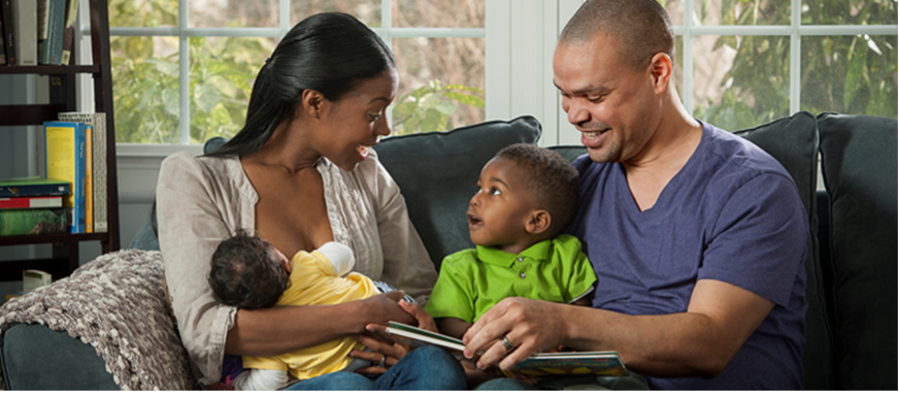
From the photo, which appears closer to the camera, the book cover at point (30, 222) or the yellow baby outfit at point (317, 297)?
the yellow baby outfit at point (317, 297)

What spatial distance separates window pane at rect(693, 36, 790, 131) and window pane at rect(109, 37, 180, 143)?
2081mm

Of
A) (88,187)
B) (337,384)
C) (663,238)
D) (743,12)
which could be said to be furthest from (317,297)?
(743,12)

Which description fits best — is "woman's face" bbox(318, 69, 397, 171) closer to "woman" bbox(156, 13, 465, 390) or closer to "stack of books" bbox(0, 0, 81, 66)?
"woman" bbox(156, 13, 465, 390)

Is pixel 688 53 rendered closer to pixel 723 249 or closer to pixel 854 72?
pixel 854 72

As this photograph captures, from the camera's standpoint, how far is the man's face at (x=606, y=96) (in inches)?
55.2

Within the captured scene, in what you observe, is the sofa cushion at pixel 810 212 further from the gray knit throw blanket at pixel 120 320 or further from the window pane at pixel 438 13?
the gray knit throw blanket at pixel 120 320

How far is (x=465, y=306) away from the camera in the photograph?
1506 millimetres

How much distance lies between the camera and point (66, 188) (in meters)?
2.11

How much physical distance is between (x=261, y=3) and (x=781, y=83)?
207 cm

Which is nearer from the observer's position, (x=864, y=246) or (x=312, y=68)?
(x=312, y=68)

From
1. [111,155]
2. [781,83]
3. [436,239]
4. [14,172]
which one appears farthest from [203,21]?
[781,83]

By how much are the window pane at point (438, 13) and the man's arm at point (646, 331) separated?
1622mm

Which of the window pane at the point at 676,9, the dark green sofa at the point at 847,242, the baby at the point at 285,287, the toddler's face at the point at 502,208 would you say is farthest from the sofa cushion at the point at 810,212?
the baby at the point at 285,287

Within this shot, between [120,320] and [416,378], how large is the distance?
0.60 meters
